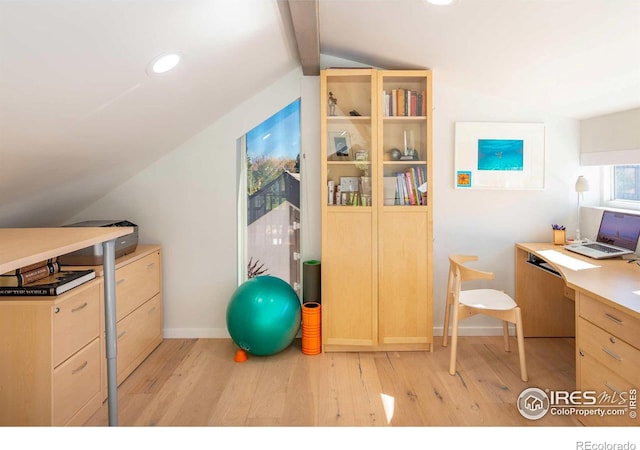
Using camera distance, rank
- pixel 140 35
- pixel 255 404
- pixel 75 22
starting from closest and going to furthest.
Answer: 1. pixel 75 22
2. pixel 140 35
3. pixel 255 404

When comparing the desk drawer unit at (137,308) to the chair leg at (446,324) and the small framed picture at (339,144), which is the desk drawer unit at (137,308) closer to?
the small framed picture at (339,144)

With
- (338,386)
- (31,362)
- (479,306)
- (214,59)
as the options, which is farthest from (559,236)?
(31,362)

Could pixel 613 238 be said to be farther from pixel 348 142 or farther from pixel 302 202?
pixel 302 202

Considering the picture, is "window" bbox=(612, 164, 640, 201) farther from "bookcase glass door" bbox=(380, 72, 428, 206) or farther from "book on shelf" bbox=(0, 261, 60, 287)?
"book on shelf" bbox=(0, 261, 60, 287)

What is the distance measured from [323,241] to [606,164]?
2277mm

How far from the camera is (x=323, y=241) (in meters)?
3.13

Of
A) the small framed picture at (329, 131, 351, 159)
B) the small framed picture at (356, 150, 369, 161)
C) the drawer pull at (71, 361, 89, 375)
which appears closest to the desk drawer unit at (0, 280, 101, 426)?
the drawer pull at (71, 361, 89, 375)

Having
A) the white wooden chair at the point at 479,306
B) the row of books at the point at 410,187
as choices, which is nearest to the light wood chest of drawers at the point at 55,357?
the row of books at the point at 410,187

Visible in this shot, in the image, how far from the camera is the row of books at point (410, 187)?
316 cm

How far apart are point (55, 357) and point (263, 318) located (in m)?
1.28

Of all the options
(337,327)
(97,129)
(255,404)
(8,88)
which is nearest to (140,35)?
(8,88)

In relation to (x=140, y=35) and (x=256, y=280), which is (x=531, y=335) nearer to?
(x=256, y=280)

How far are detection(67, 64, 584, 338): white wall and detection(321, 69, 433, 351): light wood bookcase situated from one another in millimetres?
346

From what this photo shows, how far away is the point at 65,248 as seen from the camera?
1.44 metres
